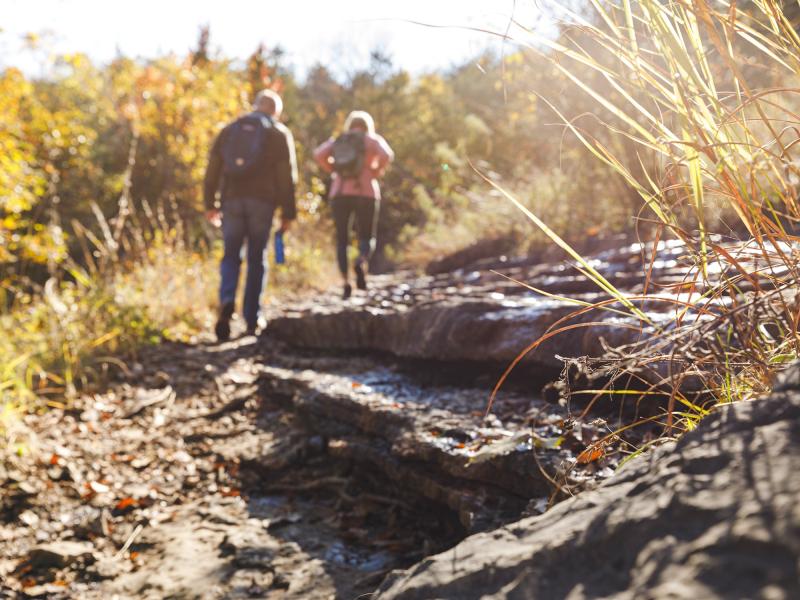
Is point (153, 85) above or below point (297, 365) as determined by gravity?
above

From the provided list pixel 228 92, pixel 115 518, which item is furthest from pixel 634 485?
pixel 228 92

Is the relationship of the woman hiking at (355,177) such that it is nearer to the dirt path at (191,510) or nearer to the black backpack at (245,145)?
the black backpack at (245,145)

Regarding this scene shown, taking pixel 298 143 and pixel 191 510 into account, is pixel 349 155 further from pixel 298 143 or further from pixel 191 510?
pixel 298 143

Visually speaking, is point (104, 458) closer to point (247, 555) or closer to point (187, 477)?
point (187, 477)

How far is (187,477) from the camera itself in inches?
128

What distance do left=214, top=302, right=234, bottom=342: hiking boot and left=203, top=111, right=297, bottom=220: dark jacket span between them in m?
0.98

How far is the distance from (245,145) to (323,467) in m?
3.58

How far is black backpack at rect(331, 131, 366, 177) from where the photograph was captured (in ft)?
22.4

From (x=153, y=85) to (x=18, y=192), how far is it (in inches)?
315

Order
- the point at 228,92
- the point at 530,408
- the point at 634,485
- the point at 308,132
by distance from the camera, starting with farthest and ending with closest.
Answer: the point at 308,132
the point at 228,92
the point at 530,408
the point at 634,485

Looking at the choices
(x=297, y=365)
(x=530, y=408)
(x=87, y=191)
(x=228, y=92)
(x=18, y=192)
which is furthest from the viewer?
(x=87, y=191)

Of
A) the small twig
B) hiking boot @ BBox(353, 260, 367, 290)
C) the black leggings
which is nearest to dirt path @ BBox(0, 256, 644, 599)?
the small twig

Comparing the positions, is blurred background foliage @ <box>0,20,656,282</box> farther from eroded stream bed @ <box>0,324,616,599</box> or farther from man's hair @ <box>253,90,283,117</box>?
eroded stream bed @ <box>0,324,616,599</box>

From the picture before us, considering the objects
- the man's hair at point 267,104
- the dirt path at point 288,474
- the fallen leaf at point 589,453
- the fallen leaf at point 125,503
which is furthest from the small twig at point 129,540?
the man's hair at point 267,104
